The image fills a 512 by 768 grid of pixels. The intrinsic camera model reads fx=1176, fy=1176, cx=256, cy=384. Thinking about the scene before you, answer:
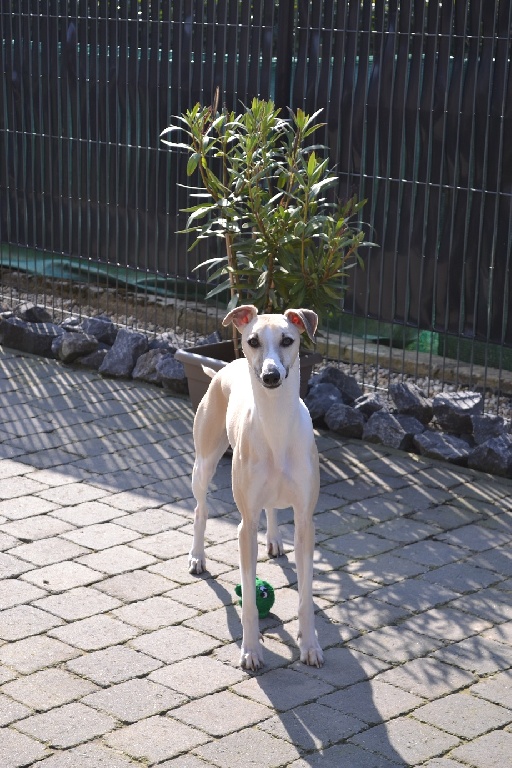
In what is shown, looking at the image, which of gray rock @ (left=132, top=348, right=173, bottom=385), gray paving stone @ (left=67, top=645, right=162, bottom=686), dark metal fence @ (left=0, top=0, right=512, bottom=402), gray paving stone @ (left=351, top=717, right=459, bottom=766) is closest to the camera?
gray paving stone @ (left=351, top=717, right=459, bottom=766)

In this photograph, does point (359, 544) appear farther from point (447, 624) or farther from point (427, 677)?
point (427, 677)

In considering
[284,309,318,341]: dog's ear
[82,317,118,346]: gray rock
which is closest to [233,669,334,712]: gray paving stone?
[284,309,318,341]: dog's ear

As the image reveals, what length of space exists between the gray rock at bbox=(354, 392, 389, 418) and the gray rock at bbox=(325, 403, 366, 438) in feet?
0.37

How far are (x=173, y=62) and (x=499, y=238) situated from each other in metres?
3.02

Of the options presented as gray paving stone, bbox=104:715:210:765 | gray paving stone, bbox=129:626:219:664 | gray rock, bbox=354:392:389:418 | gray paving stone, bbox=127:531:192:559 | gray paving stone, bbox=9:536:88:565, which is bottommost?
gray paving stone, bbox=9:536:88:565

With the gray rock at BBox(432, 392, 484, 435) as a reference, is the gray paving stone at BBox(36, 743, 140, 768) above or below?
below

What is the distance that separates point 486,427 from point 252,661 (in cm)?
308

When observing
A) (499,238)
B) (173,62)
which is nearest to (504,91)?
(499,238)

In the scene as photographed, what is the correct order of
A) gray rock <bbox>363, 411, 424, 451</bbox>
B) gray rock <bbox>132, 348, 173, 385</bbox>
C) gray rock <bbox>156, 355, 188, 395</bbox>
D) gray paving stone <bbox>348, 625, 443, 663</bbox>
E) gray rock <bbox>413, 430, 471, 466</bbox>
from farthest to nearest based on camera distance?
gray rock <bbox>132, 348, 173, 385</bbox> → gray rock <bbox>156, 355, 188, 395</bbox> → gray rock <bbox>363, 411, 424, 451</bbox> → gray rock <bbox>413, 430, 471, 466</bbox> → gray paving stone <bbox>348, 625, 443, 663</bbox>

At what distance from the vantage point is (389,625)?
515cm

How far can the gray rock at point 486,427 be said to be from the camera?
727cm

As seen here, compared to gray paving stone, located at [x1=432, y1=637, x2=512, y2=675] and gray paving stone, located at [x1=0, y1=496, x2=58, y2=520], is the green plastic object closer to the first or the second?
gray paving stone, located at [x1=432, y1=637, x2=512, y2=675]

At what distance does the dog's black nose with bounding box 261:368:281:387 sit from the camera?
450cm

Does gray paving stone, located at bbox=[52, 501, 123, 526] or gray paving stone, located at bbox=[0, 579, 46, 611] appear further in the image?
gray paving stone, located at bbox=[52, 501, 123, 526]
